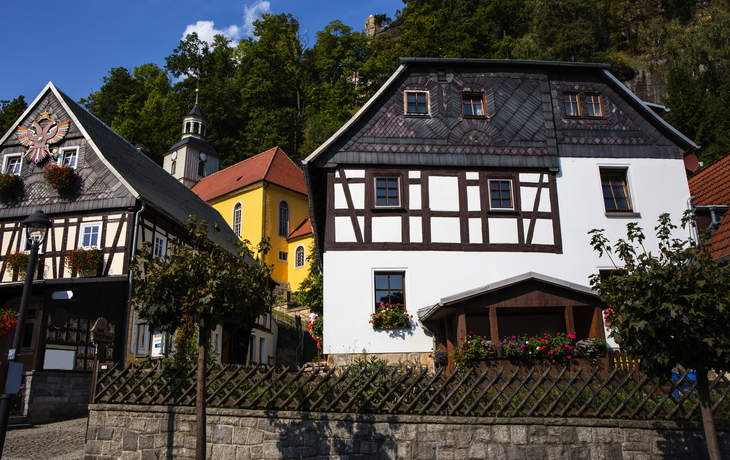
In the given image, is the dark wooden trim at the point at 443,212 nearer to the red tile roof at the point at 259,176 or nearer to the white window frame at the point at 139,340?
the white window frame at the point at 139,340

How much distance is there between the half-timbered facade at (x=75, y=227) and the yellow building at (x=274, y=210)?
17373 mm

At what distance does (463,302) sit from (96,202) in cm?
1200

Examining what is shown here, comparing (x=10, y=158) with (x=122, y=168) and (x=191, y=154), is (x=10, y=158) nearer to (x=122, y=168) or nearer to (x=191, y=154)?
(x=122, y=168)

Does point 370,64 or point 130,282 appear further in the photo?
point 370,64

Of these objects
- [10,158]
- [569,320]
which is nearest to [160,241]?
[10,158]

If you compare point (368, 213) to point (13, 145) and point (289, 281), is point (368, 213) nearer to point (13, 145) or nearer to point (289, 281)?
point (13, 145)

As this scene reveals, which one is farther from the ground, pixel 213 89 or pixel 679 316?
pixel 213 89

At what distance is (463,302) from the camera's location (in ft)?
43.4

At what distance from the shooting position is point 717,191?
57.3 feet

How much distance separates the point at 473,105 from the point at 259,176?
83.0 feet

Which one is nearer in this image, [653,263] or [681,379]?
[653,263]

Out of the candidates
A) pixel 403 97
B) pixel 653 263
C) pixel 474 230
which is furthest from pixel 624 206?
pixel 653 263

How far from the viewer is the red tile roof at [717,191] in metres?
15.2

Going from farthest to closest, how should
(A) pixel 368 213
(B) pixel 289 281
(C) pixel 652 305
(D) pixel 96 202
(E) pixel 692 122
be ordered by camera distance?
(B) pixel 289 281, (E) pixel 692 122, (D) pixel 96 202, (A) pixel 368 213, (C) pixel 652 305
